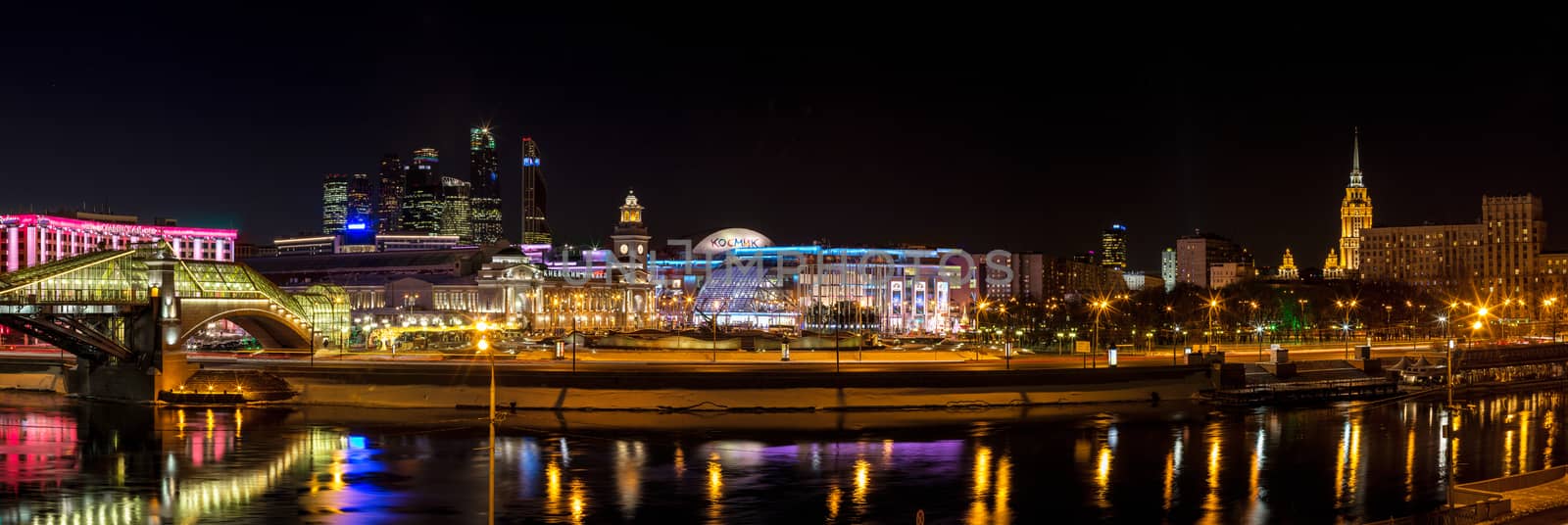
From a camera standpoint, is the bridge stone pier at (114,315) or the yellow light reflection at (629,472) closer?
the yellow light reflection at (629,472)

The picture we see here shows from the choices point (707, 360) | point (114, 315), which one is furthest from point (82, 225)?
point (707, 360)

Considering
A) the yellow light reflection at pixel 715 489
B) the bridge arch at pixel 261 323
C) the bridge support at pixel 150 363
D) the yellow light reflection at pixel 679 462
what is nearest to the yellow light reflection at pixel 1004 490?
the yellow light reflection at pixel 715 489

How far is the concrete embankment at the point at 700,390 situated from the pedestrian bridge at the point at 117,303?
8.50 metres

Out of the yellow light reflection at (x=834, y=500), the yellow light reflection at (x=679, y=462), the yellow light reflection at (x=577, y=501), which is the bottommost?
the yellow light reflection at (x=834, y=500)

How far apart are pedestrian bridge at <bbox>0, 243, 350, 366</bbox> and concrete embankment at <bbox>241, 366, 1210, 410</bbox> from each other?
8504mm

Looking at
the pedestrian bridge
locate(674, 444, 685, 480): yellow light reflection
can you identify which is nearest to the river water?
locate(674, 444, 685, 480): yellow light reflection

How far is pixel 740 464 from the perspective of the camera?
164 ft

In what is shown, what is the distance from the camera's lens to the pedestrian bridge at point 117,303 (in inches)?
2852

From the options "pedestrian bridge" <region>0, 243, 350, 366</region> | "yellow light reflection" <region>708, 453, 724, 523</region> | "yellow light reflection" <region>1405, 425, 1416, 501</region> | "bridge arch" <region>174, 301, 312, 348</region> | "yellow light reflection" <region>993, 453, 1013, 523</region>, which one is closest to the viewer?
"yellow light reflection" <region>708, 453, 724, 523</region>

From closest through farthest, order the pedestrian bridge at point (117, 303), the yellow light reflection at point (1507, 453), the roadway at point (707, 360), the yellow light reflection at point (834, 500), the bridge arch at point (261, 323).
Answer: the yellow light reflection at point (834, 500) < the yellow light reflection at point (1507, 453) < the pedestrian bridge at point (117, 303) < the roadway at point (707, 360) < the bridge arch at point (261, 323)

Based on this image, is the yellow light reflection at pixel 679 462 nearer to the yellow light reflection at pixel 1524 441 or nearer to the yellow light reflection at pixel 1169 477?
the yellow light reflection at pixel 1169 477

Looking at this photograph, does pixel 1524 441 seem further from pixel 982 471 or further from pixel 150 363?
pixel 150 363

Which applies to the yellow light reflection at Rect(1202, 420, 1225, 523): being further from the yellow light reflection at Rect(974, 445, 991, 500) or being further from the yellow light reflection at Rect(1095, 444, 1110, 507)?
the yellow light reflection at Rect(974, 445, 991, 500)

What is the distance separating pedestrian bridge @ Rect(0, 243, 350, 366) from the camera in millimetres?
72438
